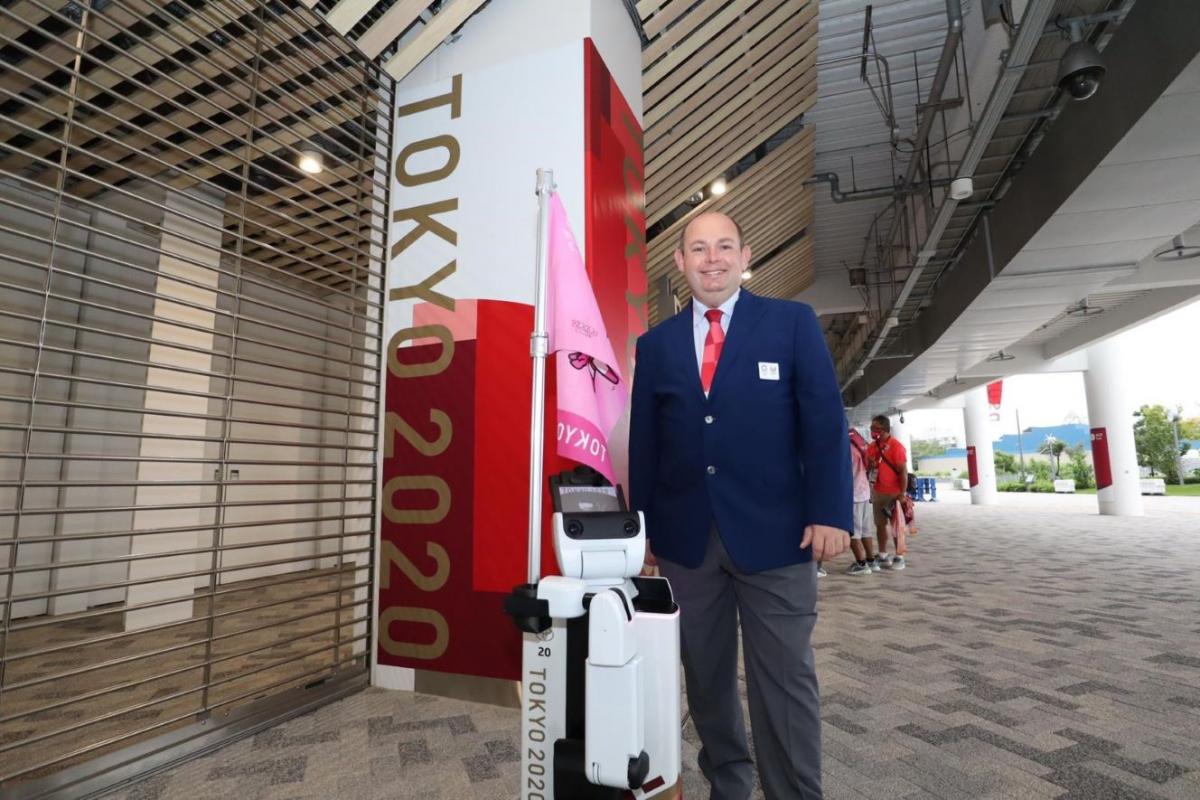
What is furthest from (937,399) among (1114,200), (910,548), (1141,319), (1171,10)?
(1171,10)

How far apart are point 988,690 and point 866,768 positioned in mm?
1175

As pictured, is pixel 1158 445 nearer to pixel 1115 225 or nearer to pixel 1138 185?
pixel 1115 225

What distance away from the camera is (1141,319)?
1127 cm

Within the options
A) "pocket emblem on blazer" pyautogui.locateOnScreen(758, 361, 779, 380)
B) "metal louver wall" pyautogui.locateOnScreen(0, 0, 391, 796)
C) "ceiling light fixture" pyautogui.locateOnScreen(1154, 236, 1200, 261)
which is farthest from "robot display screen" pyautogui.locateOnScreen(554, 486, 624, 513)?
"ceiling light fixture" pyautogui.locateOnScreen(1154, 236, 1200, 261)

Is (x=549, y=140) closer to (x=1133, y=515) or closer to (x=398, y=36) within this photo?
(x=398, y=36)

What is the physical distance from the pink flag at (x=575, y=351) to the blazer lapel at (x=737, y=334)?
428 millimetres

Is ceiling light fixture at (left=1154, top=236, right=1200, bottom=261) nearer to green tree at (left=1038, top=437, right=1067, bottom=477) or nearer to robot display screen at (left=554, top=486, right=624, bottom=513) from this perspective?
robot display screen at (left=554, top=486, right=624, bottom=513)

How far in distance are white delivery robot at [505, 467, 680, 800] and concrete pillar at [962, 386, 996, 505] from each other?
23386 millimetres

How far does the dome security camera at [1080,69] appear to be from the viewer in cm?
358

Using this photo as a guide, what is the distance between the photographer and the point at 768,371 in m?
1.65

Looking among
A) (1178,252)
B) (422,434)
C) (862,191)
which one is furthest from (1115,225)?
(422,434)

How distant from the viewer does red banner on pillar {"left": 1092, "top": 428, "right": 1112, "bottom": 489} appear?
14367 mm

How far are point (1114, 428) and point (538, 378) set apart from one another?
17541 mm

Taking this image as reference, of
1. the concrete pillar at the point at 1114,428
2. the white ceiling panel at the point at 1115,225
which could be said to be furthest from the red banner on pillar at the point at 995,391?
the white ceiling panel at the point at 1115,225
